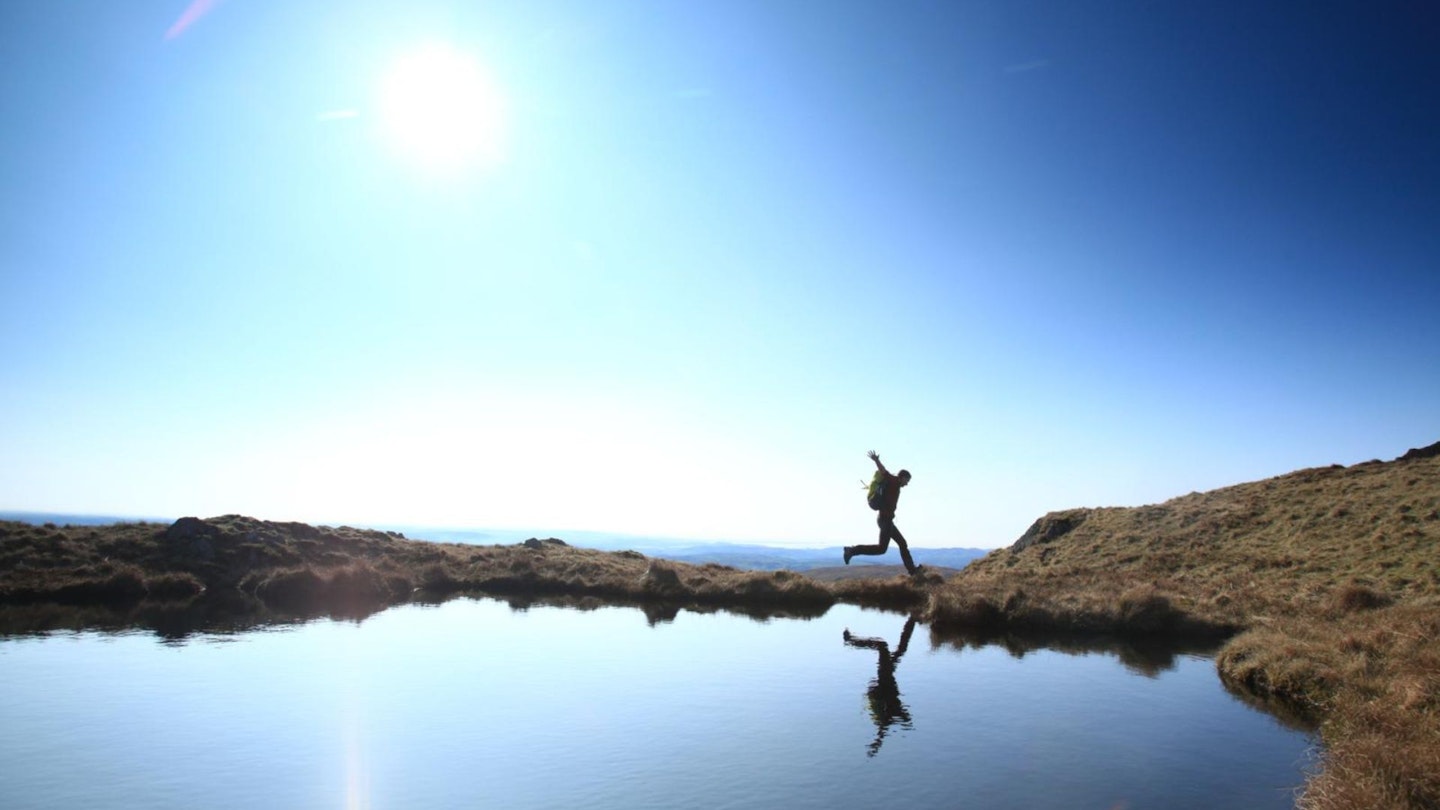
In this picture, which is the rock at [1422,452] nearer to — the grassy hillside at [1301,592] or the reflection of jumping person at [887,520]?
the grassy hillside at [1301,592]

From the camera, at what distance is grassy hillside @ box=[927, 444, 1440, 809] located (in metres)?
9.37

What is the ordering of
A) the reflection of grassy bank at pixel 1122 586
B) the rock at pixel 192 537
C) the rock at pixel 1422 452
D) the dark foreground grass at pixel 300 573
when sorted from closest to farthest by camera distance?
the reflection of grassy bank at pixel 1122 586, the dark foreground grass at pixel 300 573, the rock at pixel 192 537, the rock at pixel 1422 452

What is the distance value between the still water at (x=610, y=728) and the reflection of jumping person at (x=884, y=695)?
7 cm

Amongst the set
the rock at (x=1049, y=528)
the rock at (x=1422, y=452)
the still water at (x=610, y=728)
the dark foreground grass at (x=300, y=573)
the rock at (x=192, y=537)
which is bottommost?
the still water at (x=610, y=728)

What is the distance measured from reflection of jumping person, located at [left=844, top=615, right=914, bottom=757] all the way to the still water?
0.23ft

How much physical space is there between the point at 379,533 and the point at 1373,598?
43080 millimetres

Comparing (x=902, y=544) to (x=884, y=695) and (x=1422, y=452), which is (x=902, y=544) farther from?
(x=1422, y=452)

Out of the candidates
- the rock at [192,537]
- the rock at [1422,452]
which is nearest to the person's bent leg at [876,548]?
the rock at [192,537]

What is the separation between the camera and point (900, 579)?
29.9 meters

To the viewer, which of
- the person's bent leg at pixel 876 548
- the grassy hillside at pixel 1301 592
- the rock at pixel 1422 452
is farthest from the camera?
the rock at pixel 1422 452

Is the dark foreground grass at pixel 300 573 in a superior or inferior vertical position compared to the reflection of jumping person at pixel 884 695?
superior

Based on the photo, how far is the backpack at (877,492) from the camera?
99.1 ft

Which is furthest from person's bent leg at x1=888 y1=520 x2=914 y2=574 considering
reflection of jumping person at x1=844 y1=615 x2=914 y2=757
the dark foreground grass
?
reflection of jumping person at x1=844 y1=615 x2=914 y2=757

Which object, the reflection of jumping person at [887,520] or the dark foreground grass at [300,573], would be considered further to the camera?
the reflection of jumping person at [887,520]
